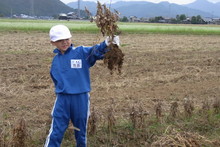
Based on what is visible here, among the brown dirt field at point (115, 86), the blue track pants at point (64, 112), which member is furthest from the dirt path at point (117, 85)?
the blue track pants at point (64, 112)

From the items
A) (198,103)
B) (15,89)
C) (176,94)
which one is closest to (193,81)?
(176,94)

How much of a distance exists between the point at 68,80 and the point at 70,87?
0.09 metres

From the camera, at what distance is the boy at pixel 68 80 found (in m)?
3.37

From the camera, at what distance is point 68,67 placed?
340 centimetres

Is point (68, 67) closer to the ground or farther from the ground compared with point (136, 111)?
farther from the ground

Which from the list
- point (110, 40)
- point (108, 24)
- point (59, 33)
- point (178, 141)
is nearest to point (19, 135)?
point (59, 33)

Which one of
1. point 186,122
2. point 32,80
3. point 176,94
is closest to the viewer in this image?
point 186,122

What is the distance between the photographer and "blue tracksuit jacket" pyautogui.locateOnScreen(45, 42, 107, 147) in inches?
133

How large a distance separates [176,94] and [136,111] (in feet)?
8.22

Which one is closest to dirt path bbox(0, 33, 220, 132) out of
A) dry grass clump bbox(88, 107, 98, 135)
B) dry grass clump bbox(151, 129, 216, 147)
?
dry grass clump bbox(88, 107, 98, 135)

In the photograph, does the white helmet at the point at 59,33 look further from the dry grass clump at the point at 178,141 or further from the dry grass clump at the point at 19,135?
the dry grass clump at the point at 178,141

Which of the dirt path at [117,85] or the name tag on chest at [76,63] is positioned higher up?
the name tag on chest at [76,63]

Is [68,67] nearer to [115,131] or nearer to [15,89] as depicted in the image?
[115,131]

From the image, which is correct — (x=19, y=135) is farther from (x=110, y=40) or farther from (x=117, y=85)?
(x=117, y=85)
